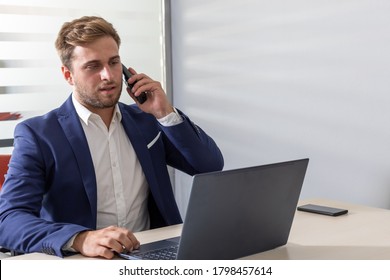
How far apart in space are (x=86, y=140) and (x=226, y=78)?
1.52m

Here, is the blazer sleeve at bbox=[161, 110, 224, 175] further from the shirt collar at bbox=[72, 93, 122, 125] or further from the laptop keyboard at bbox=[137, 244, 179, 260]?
the laptop keyboard at bbox=[137, 244, 179, 260]

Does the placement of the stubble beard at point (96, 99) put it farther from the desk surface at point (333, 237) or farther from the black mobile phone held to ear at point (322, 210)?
the black mobile phone held to ear at point (322, 210)

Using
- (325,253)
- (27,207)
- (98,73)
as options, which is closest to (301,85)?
(98,73)

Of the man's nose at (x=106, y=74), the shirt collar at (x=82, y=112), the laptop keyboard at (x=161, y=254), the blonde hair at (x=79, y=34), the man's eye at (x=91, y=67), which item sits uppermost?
the blonde hair at (x=79, y=34)

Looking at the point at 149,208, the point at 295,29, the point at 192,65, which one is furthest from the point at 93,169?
the point at 192,65

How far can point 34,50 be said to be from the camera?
352cm

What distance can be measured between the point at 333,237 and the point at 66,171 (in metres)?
0.93

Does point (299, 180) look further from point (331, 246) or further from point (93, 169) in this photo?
point (93, 169)

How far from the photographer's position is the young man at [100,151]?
2.07m

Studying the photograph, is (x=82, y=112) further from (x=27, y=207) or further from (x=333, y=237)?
(x=333, y=237)

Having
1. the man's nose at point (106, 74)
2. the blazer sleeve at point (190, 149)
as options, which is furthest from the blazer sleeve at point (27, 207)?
the blazer sleeve at point (190, 149)

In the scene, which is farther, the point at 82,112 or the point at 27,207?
the point at 82,112
